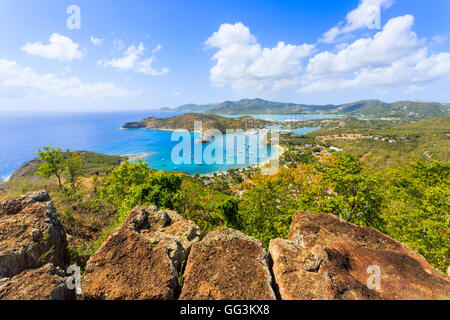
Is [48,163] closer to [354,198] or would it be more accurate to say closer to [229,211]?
[229,211]

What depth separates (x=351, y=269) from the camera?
21.0ft

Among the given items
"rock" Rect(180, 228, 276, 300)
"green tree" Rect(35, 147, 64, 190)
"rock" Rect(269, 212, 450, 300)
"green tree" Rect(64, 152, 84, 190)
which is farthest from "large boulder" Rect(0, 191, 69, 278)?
"green tree" Rect(64, 152, 84, 190)

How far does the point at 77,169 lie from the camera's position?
26.0 meters

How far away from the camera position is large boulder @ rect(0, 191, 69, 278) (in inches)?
243

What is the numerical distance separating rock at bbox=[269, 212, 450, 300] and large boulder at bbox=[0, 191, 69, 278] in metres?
9.03

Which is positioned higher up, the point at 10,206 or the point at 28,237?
the point at 10,206

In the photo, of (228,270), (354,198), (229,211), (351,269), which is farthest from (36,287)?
(354,198)

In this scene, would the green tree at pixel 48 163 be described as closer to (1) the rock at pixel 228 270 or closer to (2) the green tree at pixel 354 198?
(1) the rock at pixel 228 270

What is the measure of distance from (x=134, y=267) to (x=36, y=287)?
7.94 ft

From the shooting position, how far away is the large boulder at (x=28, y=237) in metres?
6.16

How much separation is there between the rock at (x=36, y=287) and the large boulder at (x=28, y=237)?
161cm

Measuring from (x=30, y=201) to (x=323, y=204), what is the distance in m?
17.8

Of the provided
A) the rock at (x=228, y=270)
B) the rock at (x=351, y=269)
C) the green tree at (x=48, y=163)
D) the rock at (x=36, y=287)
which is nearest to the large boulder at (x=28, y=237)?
the rock at (x=36, y=287)

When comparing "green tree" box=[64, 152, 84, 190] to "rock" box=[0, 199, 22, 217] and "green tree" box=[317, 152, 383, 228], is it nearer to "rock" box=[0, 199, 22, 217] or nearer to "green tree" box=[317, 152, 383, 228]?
"rock" box=[0, 199, 22, 217]
